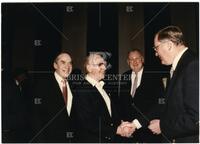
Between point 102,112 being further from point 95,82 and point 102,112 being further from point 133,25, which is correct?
point 133,25

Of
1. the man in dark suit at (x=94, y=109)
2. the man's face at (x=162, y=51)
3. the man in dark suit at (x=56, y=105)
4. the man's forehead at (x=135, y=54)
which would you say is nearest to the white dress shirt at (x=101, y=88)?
the man in dark suit at (x=94, y=109)

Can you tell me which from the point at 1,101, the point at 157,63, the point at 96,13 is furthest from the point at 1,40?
the point at 157,63

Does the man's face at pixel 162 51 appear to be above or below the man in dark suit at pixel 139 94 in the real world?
above

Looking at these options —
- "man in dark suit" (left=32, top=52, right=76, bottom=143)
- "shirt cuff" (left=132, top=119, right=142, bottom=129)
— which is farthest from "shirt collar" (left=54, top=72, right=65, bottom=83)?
"shirt cuff" (left=132, top=119, right=142, bottom=129)

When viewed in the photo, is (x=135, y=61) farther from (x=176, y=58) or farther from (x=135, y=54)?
(x=176, y=58)

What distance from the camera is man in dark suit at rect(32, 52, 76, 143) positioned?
203cm

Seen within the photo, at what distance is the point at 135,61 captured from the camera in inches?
79.7

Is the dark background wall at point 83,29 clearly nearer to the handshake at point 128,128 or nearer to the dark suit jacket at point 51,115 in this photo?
the dark suit jacket at point 51,115

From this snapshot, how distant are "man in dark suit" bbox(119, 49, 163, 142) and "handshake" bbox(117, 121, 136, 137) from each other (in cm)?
2

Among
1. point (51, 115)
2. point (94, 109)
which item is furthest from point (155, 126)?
point (51, 115)

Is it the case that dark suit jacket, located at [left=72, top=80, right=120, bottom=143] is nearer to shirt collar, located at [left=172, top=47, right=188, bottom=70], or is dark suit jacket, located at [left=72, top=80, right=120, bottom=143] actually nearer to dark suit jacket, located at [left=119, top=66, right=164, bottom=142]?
dark suit jacket, located at [left=119, top=66, right=164, bottom=142]

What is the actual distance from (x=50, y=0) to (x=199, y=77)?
0.87m

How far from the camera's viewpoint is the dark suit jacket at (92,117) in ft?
6.64

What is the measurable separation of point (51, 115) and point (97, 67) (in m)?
0.35
